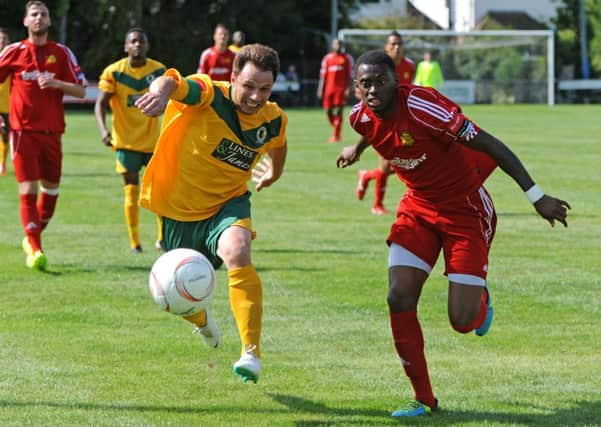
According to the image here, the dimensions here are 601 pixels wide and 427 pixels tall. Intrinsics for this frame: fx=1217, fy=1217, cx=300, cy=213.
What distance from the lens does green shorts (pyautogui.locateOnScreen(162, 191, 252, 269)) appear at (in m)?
6.78

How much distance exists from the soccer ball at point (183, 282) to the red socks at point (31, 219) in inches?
196

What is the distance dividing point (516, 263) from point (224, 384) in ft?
16.6

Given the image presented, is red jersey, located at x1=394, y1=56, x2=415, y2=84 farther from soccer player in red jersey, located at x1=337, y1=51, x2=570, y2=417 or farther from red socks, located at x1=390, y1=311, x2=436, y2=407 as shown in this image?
red socks, located at x1=390, y1=311, x2=436, y2=407

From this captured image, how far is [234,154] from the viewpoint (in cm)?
686

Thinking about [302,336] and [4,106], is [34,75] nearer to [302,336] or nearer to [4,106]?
[302,336]

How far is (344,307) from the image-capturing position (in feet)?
30.0

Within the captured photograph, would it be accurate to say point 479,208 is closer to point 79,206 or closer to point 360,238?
point 360,238

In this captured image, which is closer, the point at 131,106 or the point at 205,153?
the point at 205,153

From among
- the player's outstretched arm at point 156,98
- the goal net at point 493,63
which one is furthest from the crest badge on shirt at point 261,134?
the goal net at point 493,63

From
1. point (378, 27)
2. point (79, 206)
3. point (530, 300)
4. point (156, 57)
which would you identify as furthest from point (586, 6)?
point (530, 300)

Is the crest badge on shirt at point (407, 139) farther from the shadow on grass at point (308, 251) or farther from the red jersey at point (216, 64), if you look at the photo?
the red jersey at point (216, 64)

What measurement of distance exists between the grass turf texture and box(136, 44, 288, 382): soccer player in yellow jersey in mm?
562

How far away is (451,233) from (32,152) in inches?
225

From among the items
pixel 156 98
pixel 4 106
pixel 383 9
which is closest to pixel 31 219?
pixel 156 98
